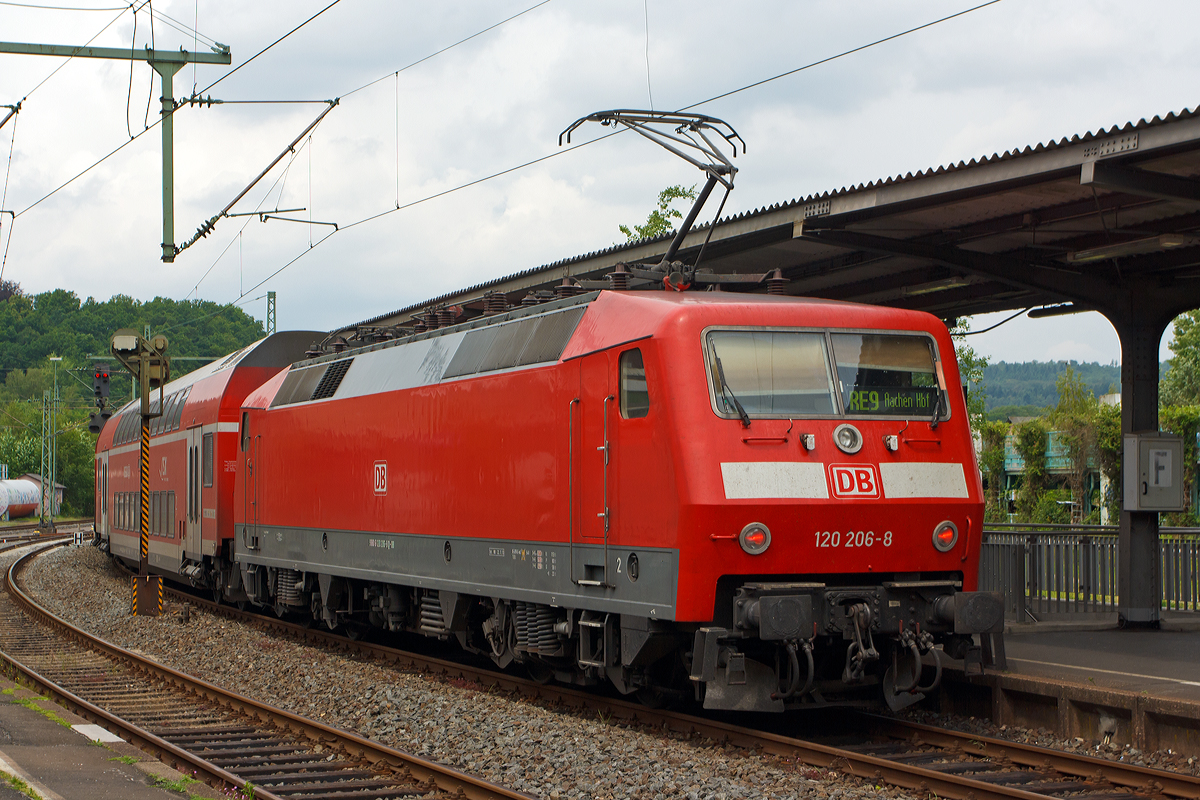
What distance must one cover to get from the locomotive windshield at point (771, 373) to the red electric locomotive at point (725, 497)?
0.02 metres

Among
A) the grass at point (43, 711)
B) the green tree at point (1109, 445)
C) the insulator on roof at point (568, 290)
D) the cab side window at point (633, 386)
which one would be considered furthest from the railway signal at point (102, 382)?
the green tree at point (1109, 445)

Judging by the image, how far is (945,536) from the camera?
9844 millimetres

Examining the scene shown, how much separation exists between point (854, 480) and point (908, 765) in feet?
7.07

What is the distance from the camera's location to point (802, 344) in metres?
9.85

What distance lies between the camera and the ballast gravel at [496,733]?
8242 millimetres

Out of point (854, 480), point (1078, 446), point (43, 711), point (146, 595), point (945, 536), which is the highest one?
point (854, 480)

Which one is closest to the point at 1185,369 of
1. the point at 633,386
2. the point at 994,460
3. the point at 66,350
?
the point at 994,460

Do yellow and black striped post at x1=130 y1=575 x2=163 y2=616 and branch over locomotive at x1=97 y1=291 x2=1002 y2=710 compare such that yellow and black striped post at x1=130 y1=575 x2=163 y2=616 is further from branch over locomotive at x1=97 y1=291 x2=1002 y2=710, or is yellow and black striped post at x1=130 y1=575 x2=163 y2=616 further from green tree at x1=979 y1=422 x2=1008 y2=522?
green tree at x1=979 y1=422 x2=1008 y2=522

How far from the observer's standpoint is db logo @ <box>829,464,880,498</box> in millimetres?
9422

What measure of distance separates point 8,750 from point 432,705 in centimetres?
353

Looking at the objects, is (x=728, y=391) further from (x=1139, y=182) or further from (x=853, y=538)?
(x=1139, y=182)

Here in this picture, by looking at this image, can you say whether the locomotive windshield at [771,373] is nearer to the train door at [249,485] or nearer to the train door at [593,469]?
the train door at [593,469]

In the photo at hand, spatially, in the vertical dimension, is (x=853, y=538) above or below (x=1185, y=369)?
below

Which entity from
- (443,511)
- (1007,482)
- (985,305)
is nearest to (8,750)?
(443,511)
